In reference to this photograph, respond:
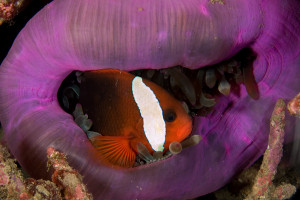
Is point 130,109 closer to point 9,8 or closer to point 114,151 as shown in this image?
point 114,151

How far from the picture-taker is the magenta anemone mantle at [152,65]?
32.4 inches

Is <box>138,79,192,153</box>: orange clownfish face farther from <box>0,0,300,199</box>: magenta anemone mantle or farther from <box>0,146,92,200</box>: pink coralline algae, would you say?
<box>0,146,92,200</box>: pink coralline algae

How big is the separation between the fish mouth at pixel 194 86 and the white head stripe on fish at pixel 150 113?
0.06 meters

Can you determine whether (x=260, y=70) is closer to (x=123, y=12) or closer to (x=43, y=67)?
(x=123, y=12)

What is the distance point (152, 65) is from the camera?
89cm

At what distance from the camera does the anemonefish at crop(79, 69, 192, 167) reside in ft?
3.87

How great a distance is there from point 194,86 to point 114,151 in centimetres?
38

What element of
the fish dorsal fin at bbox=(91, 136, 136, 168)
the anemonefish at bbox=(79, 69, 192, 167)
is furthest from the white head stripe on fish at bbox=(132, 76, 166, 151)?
the fish dorsal fin at bbox=(91, 136, 136, 168)

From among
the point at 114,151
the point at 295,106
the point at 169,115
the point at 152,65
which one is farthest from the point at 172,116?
the point at 295,106

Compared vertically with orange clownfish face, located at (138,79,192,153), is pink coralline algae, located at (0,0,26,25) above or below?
→ above

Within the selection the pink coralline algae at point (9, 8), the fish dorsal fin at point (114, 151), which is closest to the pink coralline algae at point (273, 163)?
the fish dorsal fin at point (114, 151)

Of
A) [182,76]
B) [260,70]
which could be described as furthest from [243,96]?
[182,76]

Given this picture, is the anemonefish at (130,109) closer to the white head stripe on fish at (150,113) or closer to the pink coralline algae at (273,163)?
the white head stripe on fish at (150,113)

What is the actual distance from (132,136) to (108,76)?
245 mm
